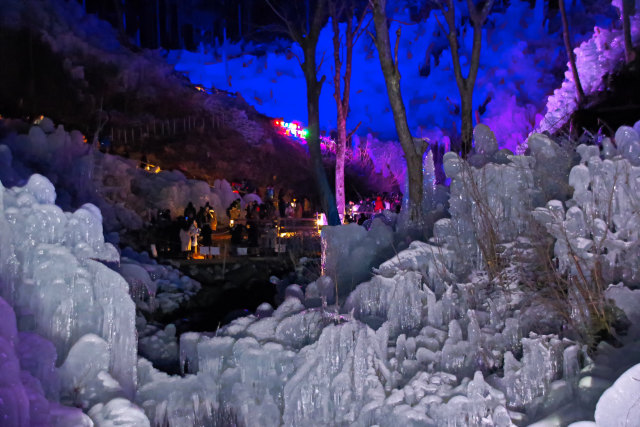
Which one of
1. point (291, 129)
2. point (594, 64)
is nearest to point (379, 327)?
point (594, 64)

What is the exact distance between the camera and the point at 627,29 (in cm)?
1855

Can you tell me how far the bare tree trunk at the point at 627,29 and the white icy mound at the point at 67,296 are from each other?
60.7 ft

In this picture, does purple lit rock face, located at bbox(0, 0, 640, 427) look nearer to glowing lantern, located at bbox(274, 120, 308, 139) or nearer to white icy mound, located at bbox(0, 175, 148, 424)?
white icy mound, located at bbox(0, 175, 148, 424)

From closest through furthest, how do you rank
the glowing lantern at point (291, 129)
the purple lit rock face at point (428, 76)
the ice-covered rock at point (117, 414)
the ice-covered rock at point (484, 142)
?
the ice-covered rock at point (117, 414) < the ice-covered rock at point (484, 142) < the purple lit rock face at point (428, 76) < the glowing lantern at point (291, 129)

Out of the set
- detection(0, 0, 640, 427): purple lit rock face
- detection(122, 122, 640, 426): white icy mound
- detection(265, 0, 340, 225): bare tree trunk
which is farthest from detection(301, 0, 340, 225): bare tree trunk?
detection(122, 122, 640, 426): white icy mound

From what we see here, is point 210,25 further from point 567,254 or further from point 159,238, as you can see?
point 567,254

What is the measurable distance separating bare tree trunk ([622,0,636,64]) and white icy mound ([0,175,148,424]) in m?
18.5

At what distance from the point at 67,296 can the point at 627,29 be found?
19191mm

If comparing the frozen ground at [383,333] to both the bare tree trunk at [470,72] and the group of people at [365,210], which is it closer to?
the bare tree trunk at [470,72]

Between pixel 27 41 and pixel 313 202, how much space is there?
12.4m

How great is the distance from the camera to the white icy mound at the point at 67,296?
4.83 meters

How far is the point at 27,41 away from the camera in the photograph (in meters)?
20.8

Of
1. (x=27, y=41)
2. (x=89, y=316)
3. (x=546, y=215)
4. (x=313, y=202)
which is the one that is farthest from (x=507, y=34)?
(x=89, y=316)

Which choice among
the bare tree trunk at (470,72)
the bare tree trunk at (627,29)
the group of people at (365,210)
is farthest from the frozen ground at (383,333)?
the bare tree trunk at (627,29)
